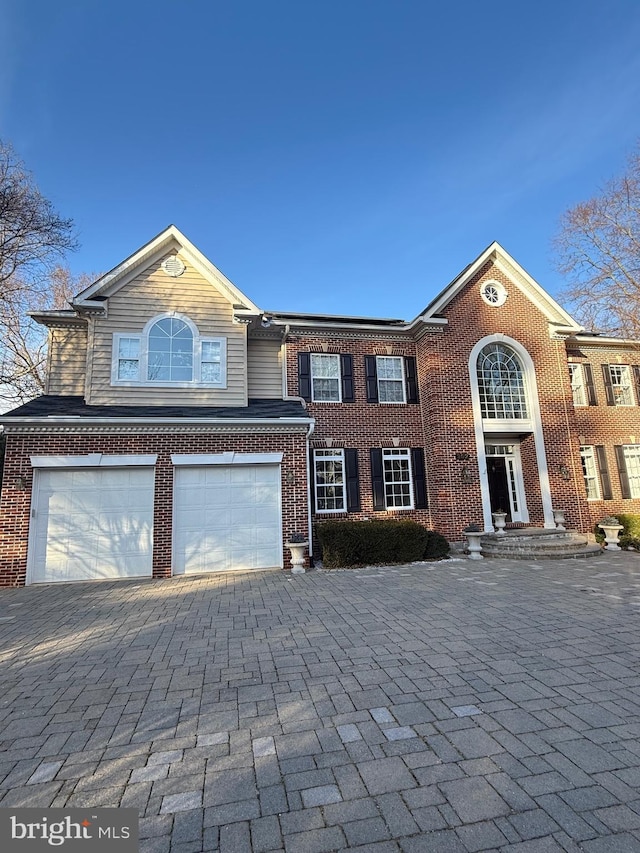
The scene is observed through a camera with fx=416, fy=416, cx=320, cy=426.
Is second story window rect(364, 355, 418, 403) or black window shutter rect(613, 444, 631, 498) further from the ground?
second story window rect(364, 355, 418, 403)

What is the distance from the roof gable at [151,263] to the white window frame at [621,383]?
45.3ft

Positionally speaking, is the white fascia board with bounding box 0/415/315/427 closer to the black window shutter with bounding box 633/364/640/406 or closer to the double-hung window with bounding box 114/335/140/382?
the double-hung window with bounding box 114/335/140/382

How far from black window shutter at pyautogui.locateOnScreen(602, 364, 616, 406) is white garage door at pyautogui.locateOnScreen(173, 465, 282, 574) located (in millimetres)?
13382

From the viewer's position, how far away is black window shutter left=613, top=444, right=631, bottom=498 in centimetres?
1521

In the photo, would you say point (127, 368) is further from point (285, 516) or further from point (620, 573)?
point (620, 573)

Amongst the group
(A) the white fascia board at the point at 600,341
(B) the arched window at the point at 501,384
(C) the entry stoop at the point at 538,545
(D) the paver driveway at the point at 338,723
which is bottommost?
(D) the paver driveway at the point at 338,723

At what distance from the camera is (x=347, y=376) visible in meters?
13.6

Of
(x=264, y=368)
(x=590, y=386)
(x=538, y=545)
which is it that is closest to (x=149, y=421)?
(x=264, y=368)

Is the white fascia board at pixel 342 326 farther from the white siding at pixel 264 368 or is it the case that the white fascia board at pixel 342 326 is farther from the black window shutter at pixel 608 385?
the black window shutter at pixel 608 385

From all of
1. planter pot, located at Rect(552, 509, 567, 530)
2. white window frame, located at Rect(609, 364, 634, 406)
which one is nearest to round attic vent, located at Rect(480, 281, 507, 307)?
white window frame, located at Rect(609, 364, 634, 406)

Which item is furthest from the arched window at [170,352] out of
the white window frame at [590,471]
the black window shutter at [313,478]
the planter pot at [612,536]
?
the white window frame at [590,471]

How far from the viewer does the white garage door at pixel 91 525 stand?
9.26 metres

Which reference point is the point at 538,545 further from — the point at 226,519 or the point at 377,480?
the point at 226,519

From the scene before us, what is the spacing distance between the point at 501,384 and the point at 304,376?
651cm
